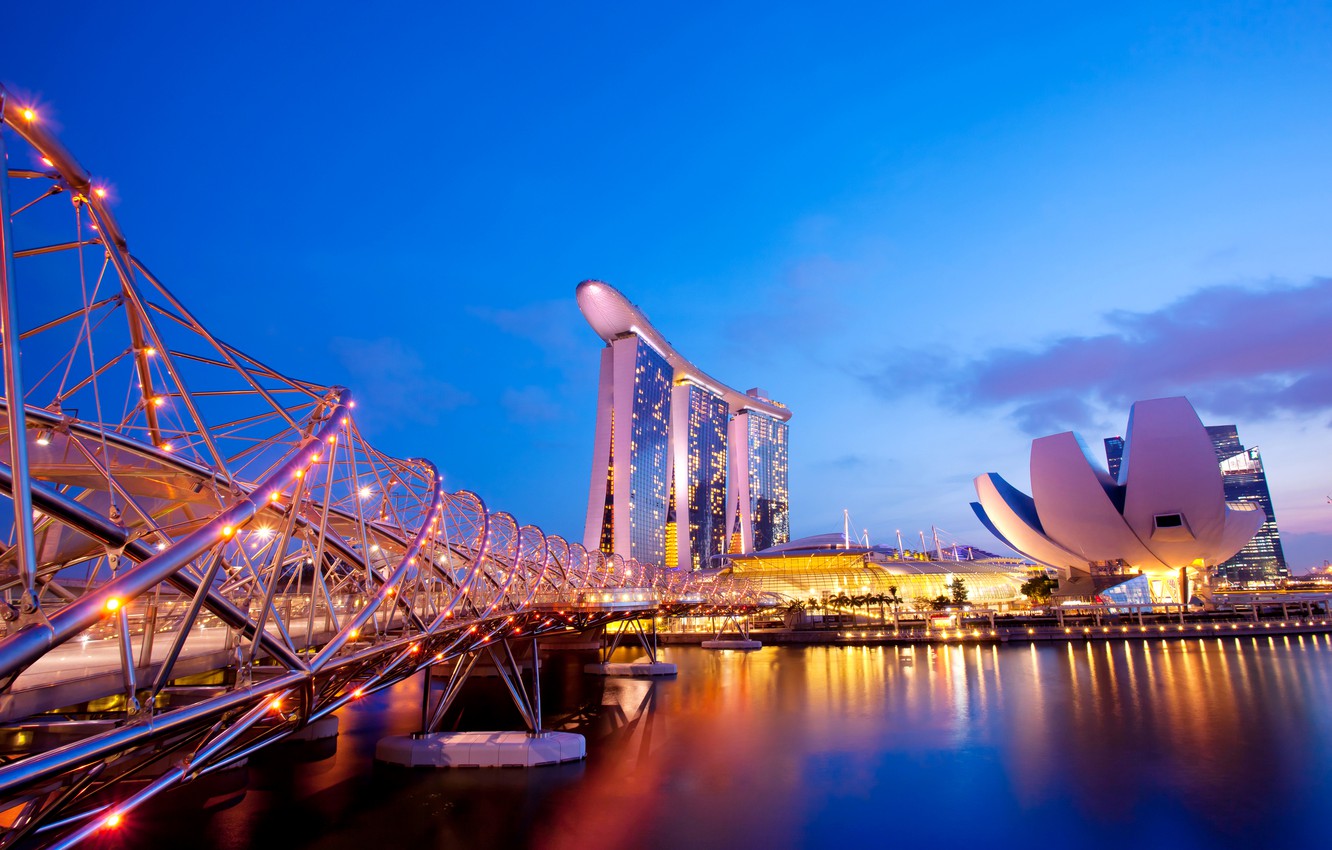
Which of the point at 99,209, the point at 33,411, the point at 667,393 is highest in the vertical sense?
the point at 667,393

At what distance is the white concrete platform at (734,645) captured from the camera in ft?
193

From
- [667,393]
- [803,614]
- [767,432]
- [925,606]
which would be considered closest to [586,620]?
[803,614]

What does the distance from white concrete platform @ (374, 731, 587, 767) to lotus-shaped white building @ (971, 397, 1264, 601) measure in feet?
211

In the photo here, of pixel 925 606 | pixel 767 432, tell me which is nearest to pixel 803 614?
pixel 925 606

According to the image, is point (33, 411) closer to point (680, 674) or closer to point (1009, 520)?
point (680, 674)

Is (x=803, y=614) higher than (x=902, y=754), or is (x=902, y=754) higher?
(x=803, y=614)

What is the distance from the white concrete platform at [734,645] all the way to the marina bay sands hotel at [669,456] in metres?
25.3

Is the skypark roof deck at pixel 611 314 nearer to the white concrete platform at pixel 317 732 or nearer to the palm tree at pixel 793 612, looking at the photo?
the palm tree at pixel 793 612

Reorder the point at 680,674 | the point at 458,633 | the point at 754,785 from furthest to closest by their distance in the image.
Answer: the point at 680,674 → the point at 754,785 → the point at 458,633

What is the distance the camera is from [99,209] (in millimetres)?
7449

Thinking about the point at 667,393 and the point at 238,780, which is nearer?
the point at 238,780

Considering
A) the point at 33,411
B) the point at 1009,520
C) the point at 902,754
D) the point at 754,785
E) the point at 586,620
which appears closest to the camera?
the point at 33,411

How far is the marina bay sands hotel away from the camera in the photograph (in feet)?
324

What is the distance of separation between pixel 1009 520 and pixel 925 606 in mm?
13238
